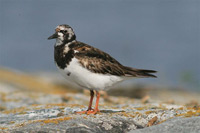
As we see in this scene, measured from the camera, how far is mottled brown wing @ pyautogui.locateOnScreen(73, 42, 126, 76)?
1012 cm

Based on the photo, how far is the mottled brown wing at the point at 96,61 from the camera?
1012 cm

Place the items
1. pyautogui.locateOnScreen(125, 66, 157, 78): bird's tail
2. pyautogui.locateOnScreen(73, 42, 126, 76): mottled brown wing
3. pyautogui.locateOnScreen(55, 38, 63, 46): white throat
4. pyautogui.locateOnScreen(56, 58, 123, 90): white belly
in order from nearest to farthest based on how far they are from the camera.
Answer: pyautogui.locateOnScreen(56, 58, 123, 90): white belly < pyautogui.locateOnScreen(73, 42, 126, 76): mottled brown wing < pyautogui.locateOnScreen(55, 38, 63, 46): white throat < pyautogui.locateOnScreen(125, 66, 157, 78): bird's tail

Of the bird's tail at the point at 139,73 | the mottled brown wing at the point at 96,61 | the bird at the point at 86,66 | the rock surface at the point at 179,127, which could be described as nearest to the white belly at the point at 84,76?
the bird at the point at 86,66

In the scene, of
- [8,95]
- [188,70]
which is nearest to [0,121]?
[8,95]

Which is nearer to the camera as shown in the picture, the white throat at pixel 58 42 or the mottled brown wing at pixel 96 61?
the mottled brown wing at pixel 96 61

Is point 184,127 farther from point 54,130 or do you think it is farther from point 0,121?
point 0,121

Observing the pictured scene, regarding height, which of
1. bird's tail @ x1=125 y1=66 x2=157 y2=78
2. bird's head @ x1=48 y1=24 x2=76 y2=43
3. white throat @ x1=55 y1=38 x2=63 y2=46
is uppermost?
bird's head @ x1=48 y1=24 x2=76 y2=43

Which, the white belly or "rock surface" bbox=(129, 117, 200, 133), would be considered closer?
→ "rock surface" bbox=(129, 117, 200, 133)

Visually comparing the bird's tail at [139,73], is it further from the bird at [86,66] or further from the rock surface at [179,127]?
the rock surface at [179,127]

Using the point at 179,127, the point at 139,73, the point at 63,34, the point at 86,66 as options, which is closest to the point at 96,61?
the point at 86,66

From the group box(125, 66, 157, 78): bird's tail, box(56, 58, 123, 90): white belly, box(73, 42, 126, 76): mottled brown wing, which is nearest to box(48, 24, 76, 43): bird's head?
box(73, 42, 126, 76): mottled brown wing

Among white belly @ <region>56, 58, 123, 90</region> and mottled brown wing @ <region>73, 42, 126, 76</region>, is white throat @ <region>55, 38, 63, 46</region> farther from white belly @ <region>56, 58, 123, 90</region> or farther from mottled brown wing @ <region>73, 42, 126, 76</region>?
white belly @ <region>56, 58, 123, 90</region>

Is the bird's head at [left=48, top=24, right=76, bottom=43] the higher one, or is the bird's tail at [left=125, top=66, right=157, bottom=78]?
the bird's head at [left=48, top=24, right=76, bottom=43]

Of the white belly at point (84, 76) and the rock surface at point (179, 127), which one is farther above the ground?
the white belly at point (84, 76)
